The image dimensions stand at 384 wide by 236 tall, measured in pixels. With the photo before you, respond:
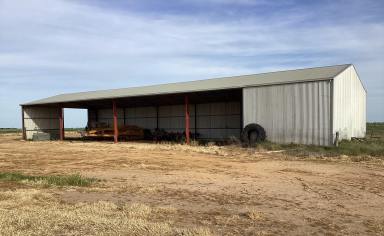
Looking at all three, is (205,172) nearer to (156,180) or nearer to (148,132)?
(156,180)

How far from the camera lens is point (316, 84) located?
933 inches

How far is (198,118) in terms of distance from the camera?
3825 centimetres

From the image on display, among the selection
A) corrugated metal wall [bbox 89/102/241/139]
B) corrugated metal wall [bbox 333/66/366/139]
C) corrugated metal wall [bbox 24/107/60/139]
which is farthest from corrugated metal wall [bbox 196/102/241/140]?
corrugated metal wall [bbox 24/107/60/139]

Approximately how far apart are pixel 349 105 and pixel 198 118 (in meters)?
14.7

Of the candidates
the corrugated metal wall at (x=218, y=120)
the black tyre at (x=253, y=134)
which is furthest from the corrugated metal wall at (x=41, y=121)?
the black tyre at (x=253, y=134)

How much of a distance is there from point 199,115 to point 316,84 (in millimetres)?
15840

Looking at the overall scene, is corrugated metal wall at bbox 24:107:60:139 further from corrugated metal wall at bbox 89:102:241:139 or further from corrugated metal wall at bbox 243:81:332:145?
corrugated metal wall at bbox 243:81:332:145

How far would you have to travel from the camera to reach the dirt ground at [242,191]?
771cm

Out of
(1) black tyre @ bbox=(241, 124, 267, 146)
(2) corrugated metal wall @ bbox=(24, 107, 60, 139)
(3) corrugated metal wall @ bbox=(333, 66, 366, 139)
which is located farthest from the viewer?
(2) corrugated metal wall @ bbox=(24, 107, 60, 139)

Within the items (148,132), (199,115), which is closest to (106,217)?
(199,115)

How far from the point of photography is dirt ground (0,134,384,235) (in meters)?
7.71

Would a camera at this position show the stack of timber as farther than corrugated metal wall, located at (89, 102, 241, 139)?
Yes

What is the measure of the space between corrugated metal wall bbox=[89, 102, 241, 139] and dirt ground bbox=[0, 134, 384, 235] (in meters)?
16.3

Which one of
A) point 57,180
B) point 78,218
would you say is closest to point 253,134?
point 57,180
